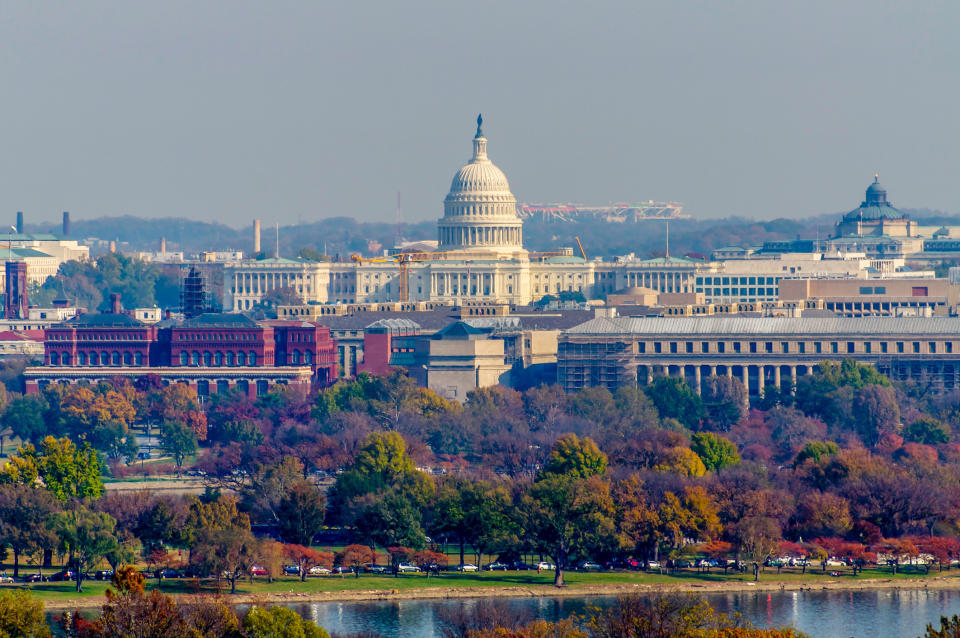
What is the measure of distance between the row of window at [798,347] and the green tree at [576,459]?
4909 cm

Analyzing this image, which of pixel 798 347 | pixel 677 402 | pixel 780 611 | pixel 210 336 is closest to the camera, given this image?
pixel 780 611

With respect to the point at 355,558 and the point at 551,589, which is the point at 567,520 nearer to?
the point at 551,589

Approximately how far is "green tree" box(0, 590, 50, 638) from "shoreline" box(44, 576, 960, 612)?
15748 mm

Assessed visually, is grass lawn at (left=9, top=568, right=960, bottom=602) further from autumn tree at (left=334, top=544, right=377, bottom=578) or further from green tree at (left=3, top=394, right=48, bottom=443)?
green tree at (left=3, top=394, right=48, bottom=443)

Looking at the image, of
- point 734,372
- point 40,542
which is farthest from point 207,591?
point 734,372

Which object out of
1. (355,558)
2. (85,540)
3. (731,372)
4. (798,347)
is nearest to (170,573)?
(85,540)

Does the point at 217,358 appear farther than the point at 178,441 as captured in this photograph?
Yes

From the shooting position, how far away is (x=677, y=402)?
14900 cm

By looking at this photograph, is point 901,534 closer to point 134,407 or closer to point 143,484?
point 143,484

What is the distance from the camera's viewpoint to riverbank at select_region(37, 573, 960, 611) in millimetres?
99812

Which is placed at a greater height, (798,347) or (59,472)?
(798,347)

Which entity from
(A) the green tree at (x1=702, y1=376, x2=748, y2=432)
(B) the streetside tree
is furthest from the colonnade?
(B) the streetside tree

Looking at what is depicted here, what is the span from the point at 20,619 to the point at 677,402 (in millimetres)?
71352

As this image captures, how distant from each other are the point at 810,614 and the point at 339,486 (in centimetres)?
2262
